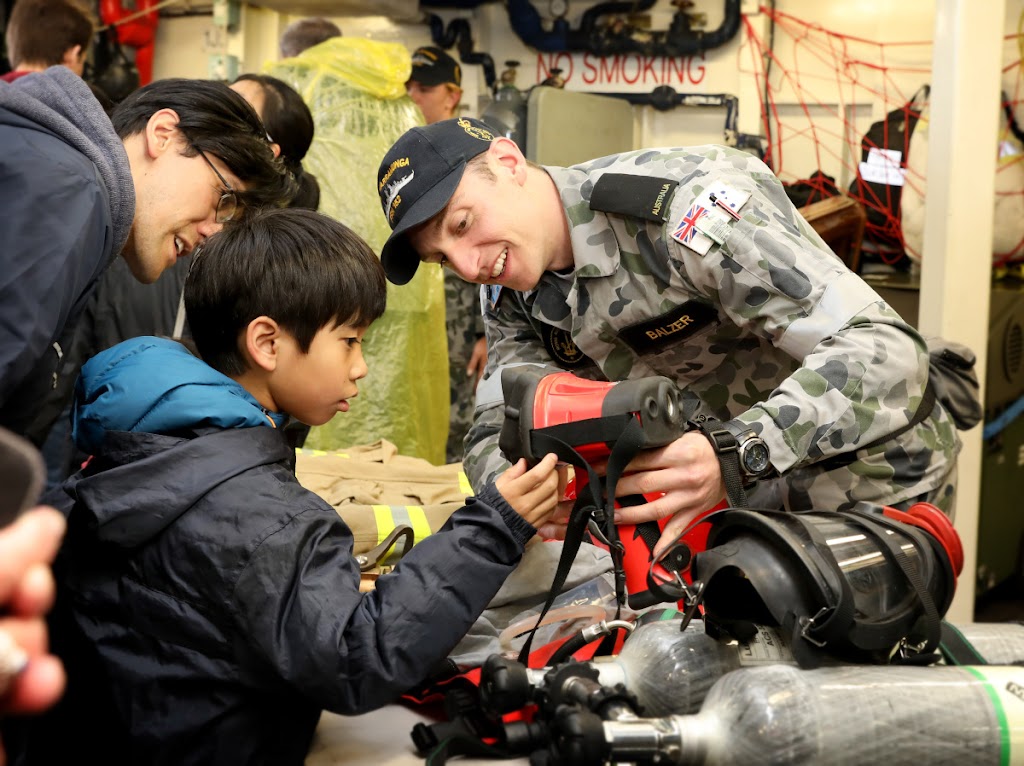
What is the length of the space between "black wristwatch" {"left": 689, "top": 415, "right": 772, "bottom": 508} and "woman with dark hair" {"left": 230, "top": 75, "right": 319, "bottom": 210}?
1829 mm

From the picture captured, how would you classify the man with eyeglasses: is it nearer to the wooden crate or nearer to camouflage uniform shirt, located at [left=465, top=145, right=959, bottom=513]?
camouflage uniform shirt, located at [left=465, top=145, right=959, bottom=513]

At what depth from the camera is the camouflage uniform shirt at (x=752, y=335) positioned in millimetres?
1603

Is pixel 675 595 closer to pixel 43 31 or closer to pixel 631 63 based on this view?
pixel 43 31

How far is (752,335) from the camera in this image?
2.03 m

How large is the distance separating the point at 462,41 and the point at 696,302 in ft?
12.7

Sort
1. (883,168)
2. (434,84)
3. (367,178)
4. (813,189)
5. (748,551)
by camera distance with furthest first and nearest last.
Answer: (813,189), (883,168), (434,84), (367,178), (748,551)

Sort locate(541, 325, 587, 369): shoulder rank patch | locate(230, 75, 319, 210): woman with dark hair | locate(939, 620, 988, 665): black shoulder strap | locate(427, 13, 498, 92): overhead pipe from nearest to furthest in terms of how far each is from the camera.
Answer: locate(939, 620, 988, 665): black shoulder strap < locate(541, 325, 587, 369): shoulder rank patch < locate(230, 75, 319, 210): woman with dark hair < locate(427, 13, 498, 92): overhead pipe

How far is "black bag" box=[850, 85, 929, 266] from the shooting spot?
4613 mm

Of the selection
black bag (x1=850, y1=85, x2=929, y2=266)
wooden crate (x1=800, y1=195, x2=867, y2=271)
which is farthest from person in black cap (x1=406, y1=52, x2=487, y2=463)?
black bag (x1=850, y1=85, x2=929, y2=266)

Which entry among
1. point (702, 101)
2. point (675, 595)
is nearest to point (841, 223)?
point (702, 101)

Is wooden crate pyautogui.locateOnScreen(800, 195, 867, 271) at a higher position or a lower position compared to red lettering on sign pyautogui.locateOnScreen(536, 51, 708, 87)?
lower

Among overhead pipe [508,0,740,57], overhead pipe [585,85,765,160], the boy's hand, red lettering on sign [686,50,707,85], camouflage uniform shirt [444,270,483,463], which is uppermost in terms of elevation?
overhead pipe [508,0,740,57]

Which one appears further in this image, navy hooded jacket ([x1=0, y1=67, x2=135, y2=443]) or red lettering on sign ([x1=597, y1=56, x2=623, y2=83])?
red lettering on sign ([x1=597, y1=56, x2=623, y2=83])

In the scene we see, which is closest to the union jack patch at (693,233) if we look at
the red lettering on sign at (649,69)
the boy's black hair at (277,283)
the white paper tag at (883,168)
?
the boy's black hair at (277,283)
